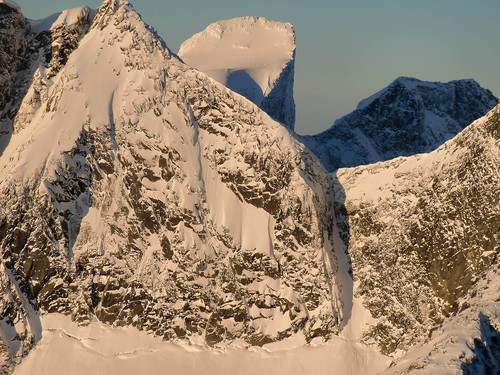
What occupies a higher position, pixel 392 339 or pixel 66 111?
pixel 66 111

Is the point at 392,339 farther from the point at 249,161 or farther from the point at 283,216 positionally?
the point at 249,161

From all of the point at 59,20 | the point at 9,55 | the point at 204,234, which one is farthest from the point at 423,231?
the point at 9,55

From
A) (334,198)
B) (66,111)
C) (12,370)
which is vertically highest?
(66,111)

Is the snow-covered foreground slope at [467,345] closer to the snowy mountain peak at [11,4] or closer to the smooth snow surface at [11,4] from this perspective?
the snowy mountain peak at [11,4]

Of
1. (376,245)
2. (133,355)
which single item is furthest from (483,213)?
(133,355)

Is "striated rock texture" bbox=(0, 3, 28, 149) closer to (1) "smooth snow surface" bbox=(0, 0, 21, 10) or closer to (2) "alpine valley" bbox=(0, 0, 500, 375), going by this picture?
(1) "smooth snow surface" bbox=(0, 0, 21, 10)

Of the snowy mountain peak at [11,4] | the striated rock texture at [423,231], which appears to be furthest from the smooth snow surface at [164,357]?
the snowy mountain peak at [11,4]

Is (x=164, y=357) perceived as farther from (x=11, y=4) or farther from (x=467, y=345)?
(x=11, y=4)

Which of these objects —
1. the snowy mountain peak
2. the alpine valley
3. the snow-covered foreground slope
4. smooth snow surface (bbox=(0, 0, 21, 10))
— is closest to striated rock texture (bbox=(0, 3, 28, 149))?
the snowy mountain peak
